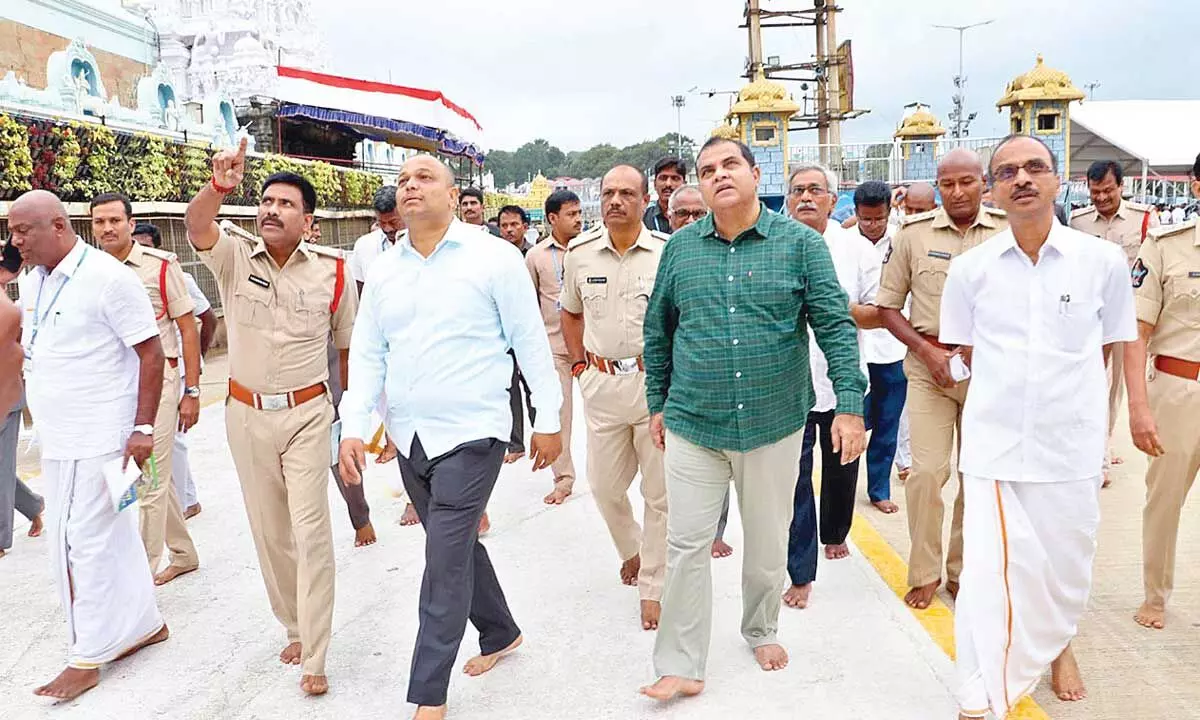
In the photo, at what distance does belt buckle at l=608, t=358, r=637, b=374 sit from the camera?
434 centimetres

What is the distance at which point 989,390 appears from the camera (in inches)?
127

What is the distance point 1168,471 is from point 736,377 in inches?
78.7

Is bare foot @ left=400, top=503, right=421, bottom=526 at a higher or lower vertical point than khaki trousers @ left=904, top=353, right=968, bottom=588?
lower

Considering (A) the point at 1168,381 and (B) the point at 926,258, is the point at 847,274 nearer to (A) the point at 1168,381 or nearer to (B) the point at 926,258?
(B) the point at 926,258

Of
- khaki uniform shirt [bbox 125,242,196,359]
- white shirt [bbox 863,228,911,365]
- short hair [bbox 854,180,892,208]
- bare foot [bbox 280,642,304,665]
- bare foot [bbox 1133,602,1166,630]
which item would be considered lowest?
bare foot [bbox 1133,602,1166,630]

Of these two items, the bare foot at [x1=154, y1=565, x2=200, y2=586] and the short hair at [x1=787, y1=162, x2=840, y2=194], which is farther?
the bare foot at [x1=154, y1=565, x2=200, y2=586]

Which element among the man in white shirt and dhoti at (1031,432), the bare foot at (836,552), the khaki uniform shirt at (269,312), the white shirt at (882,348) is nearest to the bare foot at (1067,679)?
the man in white shirt and dhoti at (1031,432)

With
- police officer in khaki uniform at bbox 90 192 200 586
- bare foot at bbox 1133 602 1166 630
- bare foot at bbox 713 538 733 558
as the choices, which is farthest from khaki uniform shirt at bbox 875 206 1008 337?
police officer in khaki uniform at bbox 90 192 200 586

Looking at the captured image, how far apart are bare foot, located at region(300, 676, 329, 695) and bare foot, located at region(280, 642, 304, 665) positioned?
0.93ft

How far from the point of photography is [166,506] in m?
4.76

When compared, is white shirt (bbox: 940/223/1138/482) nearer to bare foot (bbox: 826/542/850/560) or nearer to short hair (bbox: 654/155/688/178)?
Result: bare foot (bbox: 826/542/850/560)

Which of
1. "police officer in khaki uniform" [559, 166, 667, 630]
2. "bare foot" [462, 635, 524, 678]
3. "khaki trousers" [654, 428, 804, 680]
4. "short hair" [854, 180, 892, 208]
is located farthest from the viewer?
"short hair" [854, 180, 892, 208]

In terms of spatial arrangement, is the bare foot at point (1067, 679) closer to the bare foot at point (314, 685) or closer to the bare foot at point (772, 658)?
the bare foot at point (772, 658)

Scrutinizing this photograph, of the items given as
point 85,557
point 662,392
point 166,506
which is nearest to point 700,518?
point 662,392
